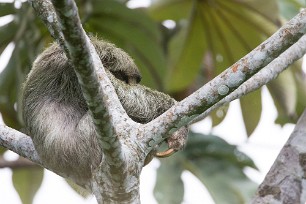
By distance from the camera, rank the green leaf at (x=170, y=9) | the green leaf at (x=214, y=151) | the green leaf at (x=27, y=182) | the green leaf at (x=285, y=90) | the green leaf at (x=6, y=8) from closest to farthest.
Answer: the green leaf at (x=285, y=90) < the green leaf at (x=6, y=8) < the green leaf at (x=170, y=9) < the green leaf at (x=27, y=182) < the green leaf at (x=214, y=151)

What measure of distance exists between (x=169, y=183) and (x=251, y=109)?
2.39 feet

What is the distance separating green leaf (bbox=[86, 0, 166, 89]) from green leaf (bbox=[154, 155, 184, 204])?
0.54m

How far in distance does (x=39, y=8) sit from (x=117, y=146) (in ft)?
1.83

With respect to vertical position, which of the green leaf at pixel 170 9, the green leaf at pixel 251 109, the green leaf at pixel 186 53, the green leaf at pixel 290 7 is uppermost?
the green leaf at pixel 170 9

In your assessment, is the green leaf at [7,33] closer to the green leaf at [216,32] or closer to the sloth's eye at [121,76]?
the green leaf at [216,32]

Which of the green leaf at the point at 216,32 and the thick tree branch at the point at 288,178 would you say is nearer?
the thick tree branch at the point at 288,178

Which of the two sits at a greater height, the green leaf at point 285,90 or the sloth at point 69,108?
the green leaf at point 285,90

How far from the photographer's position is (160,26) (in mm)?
4777

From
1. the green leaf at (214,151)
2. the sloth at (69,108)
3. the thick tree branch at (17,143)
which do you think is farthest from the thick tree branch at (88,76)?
the green leaf at (214,151)

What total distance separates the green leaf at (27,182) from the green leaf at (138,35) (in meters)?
0.90

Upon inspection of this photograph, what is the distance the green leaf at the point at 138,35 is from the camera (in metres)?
4.27

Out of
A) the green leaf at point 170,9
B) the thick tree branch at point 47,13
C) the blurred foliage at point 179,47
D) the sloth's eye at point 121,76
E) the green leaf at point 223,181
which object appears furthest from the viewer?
the green leaf at point 170,9

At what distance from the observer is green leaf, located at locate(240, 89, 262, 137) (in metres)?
3.97

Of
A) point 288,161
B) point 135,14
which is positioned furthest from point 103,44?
point 135,14
